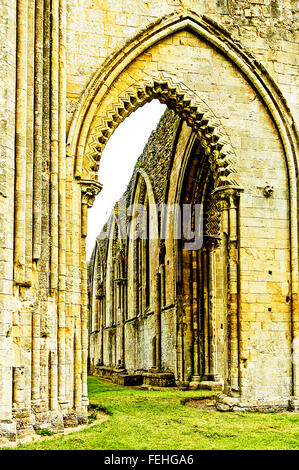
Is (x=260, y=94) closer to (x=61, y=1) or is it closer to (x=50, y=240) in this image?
(x=61, y=1)

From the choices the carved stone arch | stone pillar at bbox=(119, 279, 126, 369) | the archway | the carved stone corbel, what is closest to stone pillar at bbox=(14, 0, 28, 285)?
the carved stone corbel

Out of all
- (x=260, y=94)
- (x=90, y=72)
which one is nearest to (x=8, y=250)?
(x=90, y=72)

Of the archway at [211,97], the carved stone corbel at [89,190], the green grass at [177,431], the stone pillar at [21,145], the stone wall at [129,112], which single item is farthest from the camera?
the archway at [211,97]

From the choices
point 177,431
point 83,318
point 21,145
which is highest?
point 21,145

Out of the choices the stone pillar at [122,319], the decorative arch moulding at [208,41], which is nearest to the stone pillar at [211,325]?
the decorative arch moulding at [208,41]

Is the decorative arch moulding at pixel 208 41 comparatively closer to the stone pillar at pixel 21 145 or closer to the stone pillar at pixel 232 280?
the stone pillar at pixel 232 280

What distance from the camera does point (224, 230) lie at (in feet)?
35.3

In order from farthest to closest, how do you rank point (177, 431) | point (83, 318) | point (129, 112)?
point (129, 112)
point (83, 318)
point (177, 431)

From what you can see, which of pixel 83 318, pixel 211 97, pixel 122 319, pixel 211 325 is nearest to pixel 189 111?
pixel 211 97

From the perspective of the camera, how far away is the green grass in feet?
22.3

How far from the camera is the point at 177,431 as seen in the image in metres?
7.86

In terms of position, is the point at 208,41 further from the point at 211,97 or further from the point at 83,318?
the point at 83,318

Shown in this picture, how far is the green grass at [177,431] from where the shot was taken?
6793 mm

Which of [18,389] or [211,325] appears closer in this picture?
[18,389]
